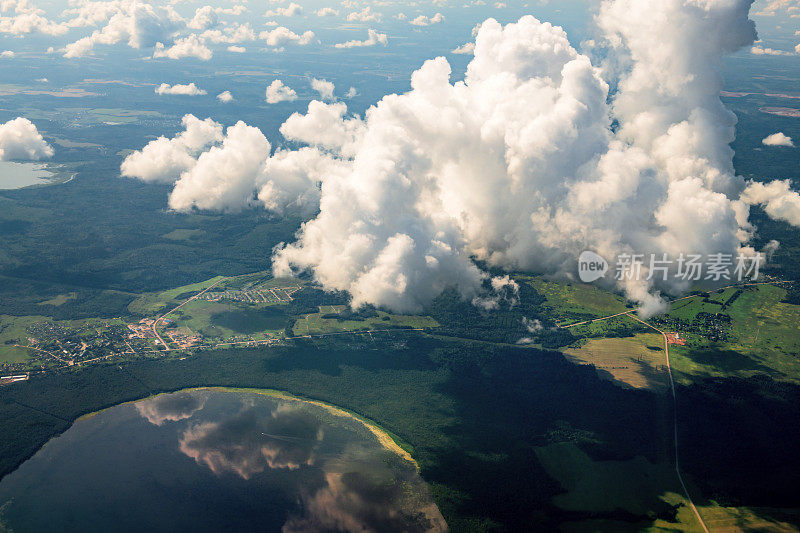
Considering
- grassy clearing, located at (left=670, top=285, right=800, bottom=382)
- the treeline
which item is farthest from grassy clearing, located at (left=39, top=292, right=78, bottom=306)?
grassy clearing, located at (left=670, top=285, right=800, bottom=382)

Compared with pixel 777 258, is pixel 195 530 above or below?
below

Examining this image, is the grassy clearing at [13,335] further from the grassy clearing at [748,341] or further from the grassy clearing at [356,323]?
the grassy clearing at [748,341]

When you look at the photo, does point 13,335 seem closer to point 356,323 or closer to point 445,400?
point 356,323

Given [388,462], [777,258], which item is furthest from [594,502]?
[777,258]

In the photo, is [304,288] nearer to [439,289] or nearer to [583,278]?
[439,289]

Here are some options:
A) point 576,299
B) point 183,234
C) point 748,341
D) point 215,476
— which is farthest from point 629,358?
point 183,234

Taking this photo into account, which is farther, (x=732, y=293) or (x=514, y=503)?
(x=732, y=293)
